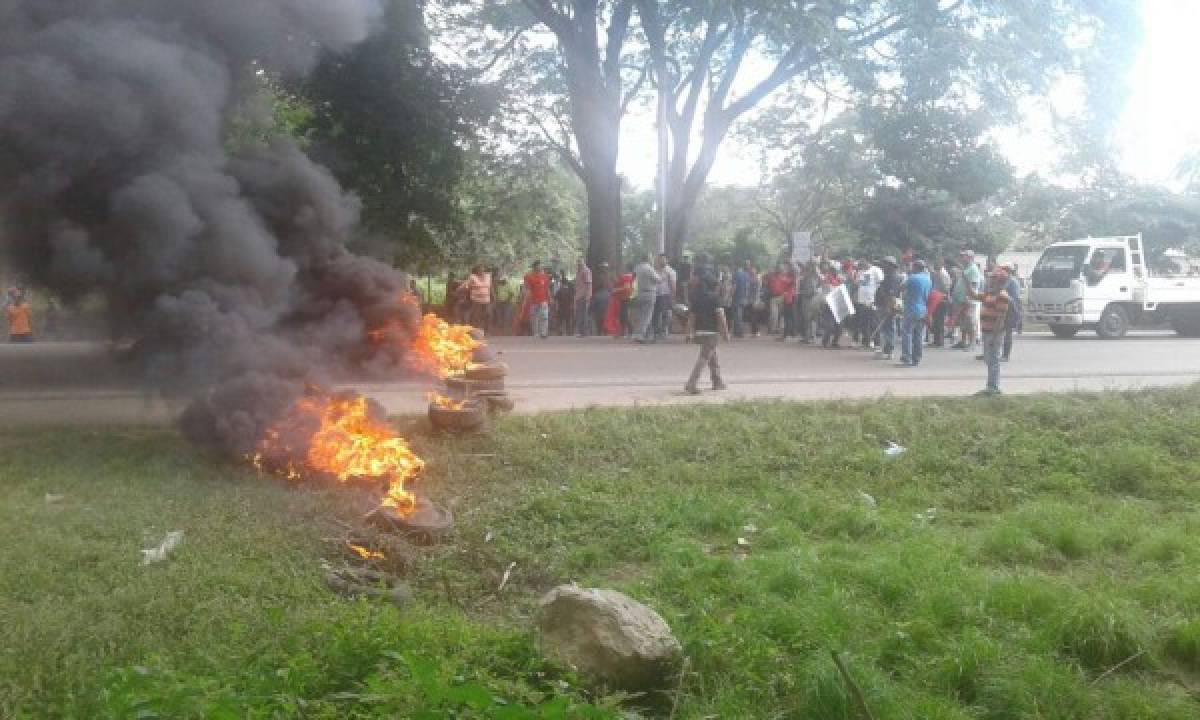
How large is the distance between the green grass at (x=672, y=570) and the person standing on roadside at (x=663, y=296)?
8.22m

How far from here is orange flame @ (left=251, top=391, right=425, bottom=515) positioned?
7.78 metres

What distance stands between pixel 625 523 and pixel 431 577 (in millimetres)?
1674

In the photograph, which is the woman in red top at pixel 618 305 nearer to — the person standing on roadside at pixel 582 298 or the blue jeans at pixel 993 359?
the person standing on roadside at pixel 582 298

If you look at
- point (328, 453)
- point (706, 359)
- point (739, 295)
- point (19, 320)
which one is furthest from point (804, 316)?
point (19, 320)

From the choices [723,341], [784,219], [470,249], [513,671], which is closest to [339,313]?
[513,671]

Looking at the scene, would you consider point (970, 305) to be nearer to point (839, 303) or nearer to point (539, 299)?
point (839, 303)

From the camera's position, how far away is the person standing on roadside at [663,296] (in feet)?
60.6

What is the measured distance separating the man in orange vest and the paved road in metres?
1.29

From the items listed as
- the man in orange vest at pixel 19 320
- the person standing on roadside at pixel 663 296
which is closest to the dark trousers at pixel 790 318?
the person standing on roadside at pixel 663 296

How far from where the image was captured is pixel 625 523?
759 cm

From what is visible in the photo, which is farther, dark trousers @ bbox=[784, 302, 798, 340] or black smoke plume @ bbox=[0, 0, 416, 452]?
dark trousers @ bbox=[784, 302, 798, 340]

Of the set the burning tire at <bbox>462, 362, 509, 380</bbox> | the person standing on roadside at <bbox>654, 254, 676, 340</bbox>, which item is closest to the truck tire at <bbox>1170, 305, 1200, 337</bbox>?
the person standing on roadside at <bbox>654, 254, 676, 340</bbox>

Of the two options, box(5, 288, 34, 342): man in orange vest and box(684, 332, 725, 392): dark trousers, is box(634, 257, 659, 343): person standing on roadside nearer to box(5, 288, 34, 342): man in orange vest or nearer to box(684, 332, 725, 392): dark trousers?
box(684, 332, 725, 392): dark trousers

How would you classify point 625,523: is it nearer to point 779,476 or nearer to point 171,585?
point 779,476
